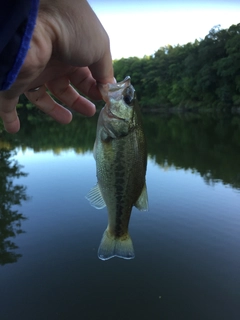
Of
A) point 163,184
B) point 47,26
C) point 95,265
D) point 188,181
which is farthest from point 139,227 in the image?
point 47,26

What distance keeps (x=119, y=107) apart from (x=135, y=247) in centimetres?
907

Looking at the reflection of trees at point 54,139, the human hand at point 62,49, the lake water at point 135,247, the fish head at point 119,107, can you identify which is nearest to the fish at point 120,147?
the fish head at point 119,107

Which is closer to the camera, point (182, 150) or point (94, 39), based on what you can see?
point (94, 39)

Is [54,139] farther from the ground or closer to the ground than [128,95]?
closer to the ground

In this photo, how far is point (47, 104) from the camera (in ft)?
7.05

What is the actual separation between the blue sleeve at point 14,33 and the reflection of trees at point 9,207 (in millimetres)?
9942

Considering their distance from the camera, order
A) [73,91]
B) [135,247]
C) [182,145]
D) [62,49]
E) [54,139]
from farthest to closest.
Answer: [54,139]
[182,145]
[135,247]
[73,91]
[62,49]

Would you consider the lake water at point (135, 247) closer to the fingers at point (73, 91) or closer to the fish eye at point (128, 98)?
the fingers at point (73, 91)

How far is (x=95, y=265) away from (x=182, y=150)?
1551 cm

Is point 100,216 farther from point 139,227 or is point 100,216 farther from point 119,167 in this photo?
point 119,167

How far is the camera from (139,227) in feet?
37.1

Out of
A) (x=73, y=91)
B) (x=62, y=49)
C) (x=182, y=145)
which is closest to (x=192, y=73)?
(x=182, y=145)

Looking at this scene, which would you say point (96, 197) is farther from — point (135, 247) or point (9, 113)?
point (135, 247)

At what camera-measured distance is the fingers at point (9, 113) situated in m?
1.58
